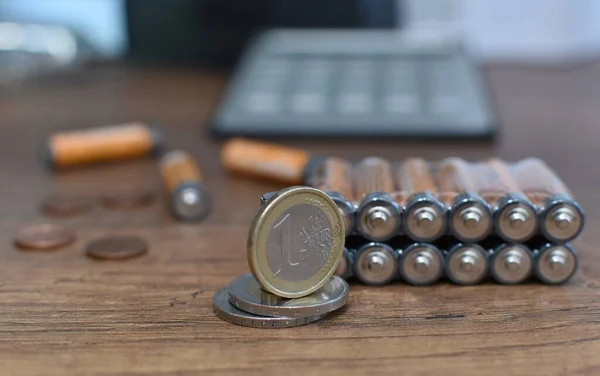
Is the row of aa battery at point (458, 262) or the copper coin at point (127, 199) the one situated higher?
the row of aa battery at point (458, 262)

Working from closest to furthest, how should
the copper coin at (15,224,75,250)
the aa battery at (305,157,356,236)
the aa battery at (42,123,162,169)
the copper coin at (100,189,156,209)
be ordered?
the aa battery at (305,157,356,236), the copper coin at (15,224,75,250), the copper coin at (100,189,156,209), the aa battery at (42,123,162,169)

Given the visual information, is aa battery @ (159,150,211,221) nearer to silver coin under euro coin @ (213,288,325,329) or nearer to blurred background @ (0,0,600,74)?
silver coin under euro coin @ (213,288,325,329)

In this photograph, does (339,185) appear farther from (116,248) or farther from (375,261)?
(116,248)

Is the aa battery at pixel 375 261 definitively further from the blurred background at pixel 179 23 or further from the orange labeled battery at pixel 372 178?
the blurred background at pixel 179 23

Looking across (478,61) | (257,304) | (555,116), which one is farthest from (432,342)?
(478,61)

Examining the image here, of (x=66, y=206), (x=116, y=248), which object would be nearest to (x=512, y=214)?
(x=116, y=248)

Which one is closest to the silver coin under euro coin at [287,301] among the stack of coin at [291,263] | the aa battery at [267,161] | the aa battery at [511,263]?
the stack of coin at [291,263]

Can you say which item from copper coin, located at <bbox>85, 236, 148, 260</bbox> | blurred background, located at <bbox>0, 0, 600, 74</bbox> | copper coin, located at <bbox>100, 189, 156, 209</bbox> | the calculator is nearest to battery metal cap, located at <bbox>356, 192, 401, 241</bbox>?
copper coin, located at <bbox>85, 236, 148, 260</bbox>

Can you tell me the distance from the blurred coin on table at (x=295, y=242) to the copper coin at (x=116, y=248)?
158 millimetres

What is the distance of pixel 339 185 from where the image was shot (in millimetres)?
604

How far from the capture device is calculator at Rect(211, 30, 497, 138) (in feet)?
3.33

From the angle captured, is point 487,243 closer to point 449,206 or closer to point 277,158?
point 449,206

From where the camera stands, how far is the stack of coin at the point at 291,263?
0.51m

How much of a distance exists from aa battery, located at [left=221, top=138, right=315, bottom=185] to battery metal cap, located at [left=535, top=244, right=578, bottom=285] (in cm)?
28
